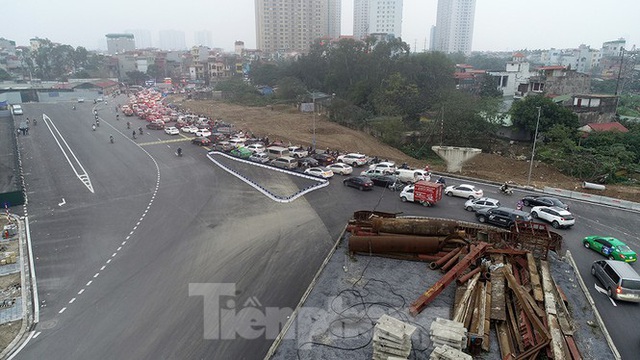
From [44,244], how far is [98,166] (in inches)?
719

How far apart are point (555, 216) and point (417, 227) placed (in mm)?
11557

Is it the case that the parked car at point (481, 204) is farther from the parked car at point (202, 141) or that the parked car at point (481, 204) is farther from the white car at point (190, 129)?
the white car at point (190, 129)

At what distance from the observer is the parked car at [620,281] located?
15750 millimetres

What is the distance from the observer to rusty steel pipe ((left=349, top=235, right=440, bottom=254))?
623 inches

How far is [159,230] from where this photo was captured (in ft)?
78.3

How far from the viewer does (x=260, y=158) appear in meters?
39.5

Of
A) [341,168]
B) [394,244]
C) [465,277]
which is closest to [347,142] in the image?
[341,168]

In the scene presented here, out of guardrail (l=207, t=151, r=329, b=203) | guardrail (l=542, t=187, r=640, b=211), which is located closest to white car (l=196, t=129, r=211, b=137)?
guardrail (l=207, t=151, r=329, b=203)

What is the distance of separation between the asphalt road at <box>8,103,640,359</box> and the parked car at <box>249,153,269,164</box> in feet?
15.4

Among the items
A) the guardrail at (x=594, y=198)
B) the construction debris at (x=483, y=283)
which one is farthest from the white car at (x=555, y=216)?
the guardrail at (x=594, y=198)

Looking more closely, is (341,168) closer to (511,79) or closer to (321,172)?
(321,172)

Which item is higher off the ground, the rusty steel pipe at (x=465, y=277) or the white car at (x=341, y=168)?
the rusty steel pipe at (x=465, y=277)

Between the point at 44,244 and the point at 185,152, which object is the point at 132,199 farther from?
the point at 185,152

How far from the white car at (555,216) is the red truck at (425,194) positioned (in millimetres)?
5894
